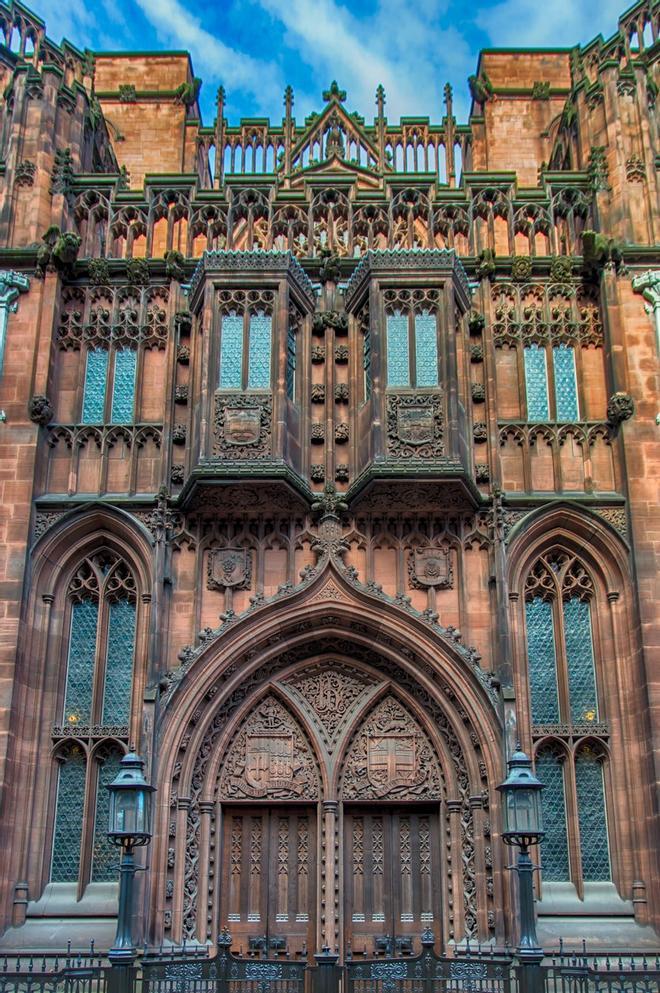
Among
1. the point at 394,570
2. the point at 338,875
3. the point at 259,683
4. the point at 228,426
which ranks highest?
the point at 228,426

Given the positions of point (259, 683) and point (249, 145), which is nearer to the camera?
point (259, 683)

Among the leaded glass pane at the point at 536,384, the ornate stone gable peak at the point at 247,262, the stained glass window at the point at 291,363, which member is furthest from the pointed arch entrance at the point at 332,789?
the ornate stone gable peak at the point at 247,262

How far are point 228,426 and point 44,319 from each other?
4.29 meters

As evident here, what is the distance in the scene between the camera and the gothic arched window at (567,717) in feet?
62.5

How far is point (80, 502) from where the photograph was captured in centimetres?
2044

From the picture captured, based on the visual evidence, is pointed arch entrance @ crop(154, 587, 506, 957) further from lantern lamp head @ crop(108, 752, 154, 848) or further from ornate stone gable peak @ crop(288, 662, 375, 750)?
lantern lamp head @ crop(108, 752, 154, 848)

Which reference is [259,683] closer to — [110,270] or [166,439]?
[166,439]

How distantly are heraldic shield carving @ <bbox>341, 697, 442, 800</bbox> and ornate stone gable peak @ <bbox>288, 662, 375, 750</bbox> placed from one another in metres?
0.42

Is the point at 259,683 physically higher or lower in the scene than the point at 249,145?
lower

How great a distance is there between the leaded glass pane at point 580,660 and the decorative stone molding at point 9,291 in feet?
37.8

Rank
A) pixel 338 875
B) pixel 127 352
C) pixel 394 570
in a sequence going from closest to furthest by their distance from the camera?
pixel 338 875 → pixel 394 570 → pixel 127 352

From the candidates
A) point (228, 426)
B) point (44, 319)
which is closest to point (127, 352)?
point (44, 319)

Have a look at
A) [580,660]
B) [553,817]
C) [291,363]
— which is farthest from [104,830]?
[291,363]

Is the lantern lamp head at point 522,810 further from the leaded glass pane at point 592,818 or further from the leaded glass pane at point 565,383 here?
the leaded glass pane at point 565,383
